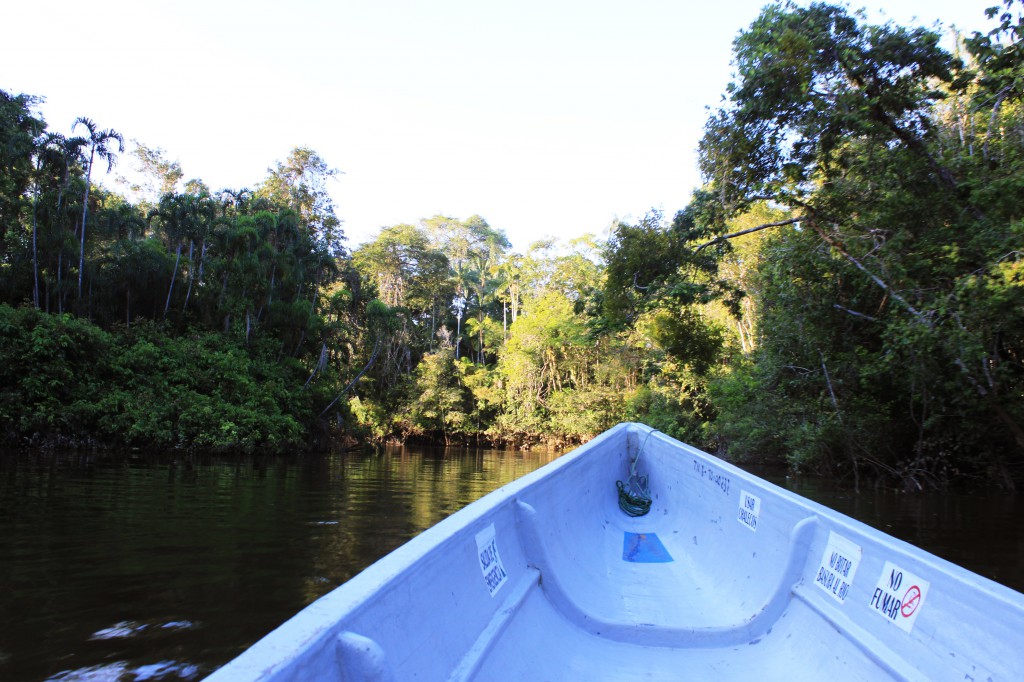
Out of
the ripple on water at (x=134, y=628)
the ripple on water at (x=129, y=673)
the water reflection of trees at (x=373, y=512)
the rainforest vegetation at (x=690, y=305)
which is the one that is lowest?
the water reflection of trees at (x=373, y=512)

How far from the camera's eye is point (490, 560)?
2.22m

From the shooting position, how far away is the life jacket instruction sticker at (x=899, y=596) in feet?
5.88

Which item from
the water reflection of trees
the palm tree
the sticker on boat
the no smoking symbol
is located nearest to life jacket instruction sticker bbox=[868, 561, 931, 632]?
the no smoking symbol

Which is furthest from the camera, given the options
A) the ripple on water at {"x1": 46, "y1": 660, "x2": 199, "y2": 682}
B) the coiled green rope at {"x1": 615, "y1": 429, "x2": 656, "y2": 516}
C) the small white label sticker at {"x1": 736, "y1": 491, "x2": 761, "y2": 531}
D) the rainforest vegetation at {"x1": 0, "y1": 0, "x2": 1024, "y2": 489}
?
the rainforest vegetation at {"x1": 0, "y1": 0, "x2": 1024, "y2": 489}

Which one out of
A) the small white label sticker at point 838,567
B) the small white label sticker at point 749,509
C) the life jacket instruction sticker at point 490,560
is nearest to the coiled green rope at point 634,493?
the small white label sticker at point 749,509

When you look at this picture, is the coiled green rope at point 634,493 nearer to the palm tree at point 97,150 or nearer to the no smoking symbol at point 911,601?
the no smoking symbol at point 911,601

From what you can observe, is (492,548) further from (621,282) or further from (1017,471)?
(1017,471)

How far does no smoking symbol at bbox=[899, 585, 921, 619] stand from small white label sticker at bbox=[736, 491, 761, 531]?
1355 millimetres

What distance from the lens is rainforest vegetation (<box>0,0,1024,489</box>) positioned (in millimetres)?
8352

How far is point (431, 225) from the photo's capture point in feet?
148

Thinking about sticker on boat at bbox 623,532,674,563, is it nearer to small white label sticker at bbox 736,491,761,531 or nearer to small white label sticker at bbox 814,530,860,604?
small white label sticker at bbox 736,491,761,531

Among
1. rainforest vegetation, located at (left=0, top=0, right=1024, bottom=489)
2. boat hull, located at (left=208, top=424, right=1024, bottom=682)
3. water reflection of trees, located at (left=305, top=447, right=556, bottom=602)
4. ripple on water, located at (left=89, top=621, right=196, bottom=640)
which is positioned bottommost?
water reflection of trees, located at (left=305, top=447, right=556, bottom=602)

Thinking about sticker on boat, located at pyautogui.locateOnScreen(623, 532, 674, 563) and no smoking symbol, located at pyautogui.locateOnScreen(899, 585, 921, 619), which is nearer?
no smoking symbol, located at pyautogui.locateOnScreen(899, 585, 921, 619)

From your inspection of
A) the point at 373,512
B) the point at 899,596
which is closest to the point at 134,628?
the point at 899,596
